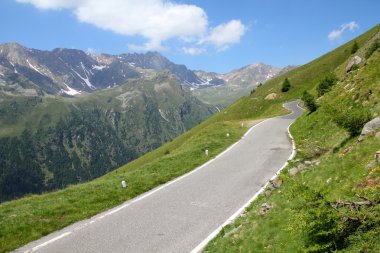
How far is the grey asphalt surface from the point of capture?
1169 centimetres

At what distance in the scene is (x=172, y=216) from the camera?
46.3ft

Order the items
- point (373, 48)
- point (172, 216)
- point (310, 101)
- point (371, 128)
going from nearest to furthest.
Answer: point (371, 128), point (172, 216), point (310, 101), point (373, 48)

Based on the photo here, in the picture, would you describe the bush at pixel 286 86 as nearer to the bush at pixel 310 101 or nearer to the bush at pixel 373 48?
the bush at pixel 373 48

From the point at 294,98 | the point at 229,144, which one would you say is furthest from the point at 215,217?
the point at 294,98

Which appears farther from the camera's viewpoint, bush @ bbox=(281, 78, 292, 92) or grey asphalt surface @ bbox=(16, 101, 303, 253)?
bush @ bbox=(281, 78, 292, 92)

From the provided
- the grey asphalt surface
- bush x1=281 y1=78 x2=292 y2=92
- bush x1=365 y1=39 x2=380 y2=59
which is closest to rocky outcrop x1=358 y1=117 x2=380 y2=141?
the grey asphalt surface

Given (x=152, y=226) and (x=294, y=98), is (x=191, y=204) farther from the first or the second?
(x=294, y=98)

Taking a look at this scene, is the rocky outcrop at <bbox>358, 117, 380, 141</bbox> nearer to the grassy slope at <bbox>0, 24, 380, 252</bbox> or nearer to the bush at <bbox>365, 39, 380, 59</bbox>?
the grassy slope at <bbox>0, 24, 380, 252</bbox>

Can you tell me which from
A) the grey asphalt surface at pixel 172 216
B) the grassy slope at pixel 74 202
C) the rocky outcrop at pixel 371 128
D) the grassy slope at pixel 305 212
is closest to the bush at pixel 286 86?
the grassy slope at pixel 74 202

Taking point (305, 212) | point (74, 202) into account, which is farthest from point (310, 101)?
point (305, 212)

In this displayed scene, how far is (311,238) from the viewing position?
827cm

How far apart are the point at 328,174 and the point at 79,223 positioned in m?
9.78

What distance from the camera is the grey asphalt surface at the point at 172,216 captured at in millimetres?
11688

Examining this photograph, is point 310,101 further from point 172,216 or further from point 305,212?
point 305,212
